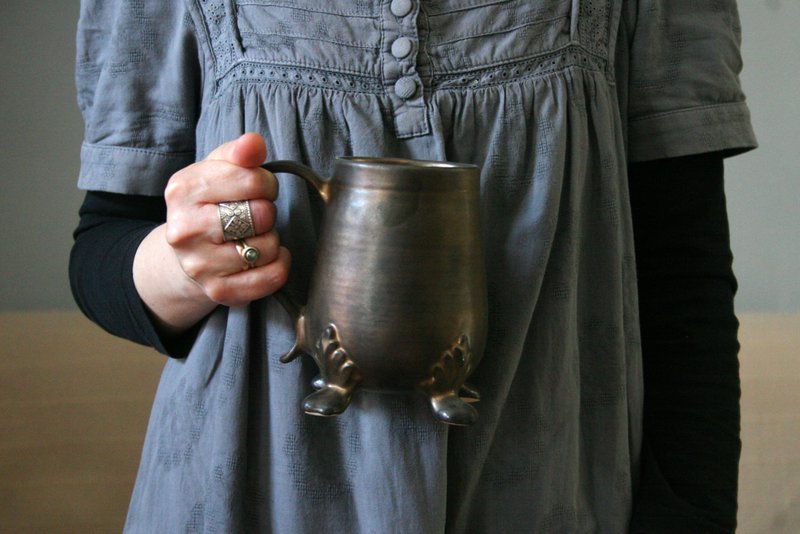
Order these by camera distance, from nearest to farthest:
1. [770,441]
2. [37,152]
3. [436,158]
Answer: [436,158] < [37,152] < [770,441]

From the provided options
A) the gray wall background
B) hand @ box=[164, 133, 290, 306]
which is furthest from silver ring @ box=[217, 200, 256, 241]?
the gray wall background

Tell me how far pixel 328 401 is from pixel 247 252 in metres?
0.11

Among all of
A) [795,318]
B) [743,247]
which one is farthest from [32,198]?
[795,318]

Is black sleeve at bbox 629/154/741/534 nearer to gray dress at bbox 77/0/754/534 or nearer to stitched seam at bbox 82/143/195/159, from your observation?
gray dress at bbox 77/0/754/534

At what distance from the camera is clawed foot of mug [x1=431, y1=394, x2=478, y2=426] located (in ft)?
1.69

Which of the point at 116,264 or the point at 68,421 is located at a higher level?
the point at 116,264

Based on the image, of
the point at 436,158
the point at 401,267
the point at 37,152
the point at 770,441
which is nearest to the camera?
the point at 401,267

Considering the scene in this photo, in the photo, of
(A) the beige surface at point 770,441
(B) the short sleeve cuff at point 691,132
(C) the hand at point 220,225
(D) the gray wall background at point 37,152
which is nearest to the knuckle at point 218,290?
(C) the hand at point 220,225

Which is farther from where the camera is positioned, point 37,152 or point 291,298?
point 37,152

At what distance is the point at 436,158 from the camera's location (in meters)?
0.62

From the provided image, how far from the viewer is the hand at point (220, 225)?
550 millimetres

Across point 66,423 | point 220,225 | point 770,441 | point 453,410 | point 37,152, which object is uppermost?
point 37,152

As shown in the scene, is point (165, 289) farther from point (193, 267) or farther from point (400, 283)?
point (400, 283)

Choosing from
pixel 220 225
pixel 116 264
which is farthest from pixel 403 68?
pixel 116 264
